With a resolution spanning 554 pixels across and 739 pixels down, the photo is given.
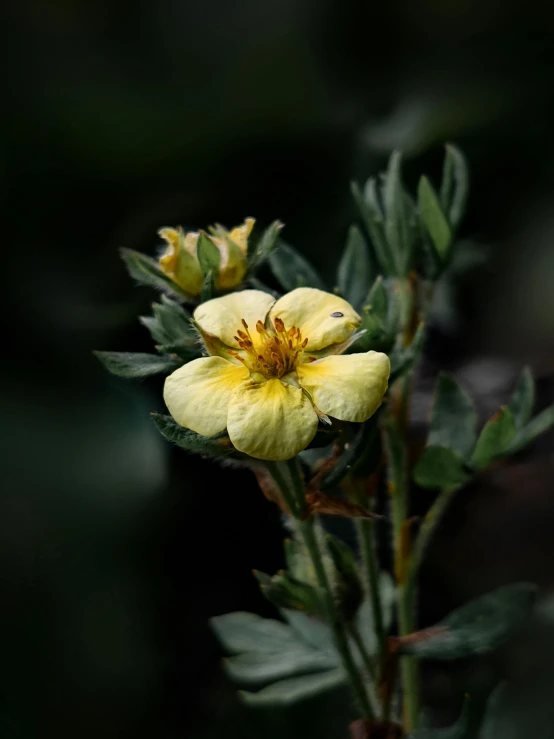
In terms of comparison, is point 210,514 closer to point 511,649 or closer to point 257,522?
point 257,522

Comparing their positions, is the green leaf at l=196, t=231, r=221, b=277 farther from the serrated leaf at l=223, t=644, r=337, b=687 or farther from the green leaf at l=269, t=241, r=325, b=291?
the serrated leaf at l=223, t=644, r=337, b=687

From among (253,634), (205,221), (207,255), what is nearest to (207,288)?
(207,255)

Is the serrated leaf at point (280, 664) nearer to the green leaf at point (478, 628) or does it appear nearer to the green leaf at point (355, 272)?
the green leaf at point (478, 628)

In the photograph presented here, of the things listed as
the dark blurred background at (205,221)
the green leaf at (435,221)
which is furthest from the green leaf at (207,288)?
the dark blurred background at (205,221)

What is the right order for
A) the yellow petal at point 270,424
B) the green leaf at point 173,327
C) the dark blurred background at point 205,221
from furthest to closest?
the dark blurred background at point 205,221, the green leaf at point 173,327, the yellow petal at point 270,424

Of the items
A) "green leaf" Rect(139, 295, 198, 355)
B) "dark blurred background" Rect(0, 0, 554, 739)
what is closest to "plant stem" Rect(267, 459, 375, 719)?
"green leaf" Rect(139, 295, 198, 355)

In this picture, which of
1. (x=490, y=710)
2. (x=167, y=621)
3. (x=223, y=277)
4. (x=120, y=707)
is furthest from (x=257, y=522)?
(x=223, y=277)
